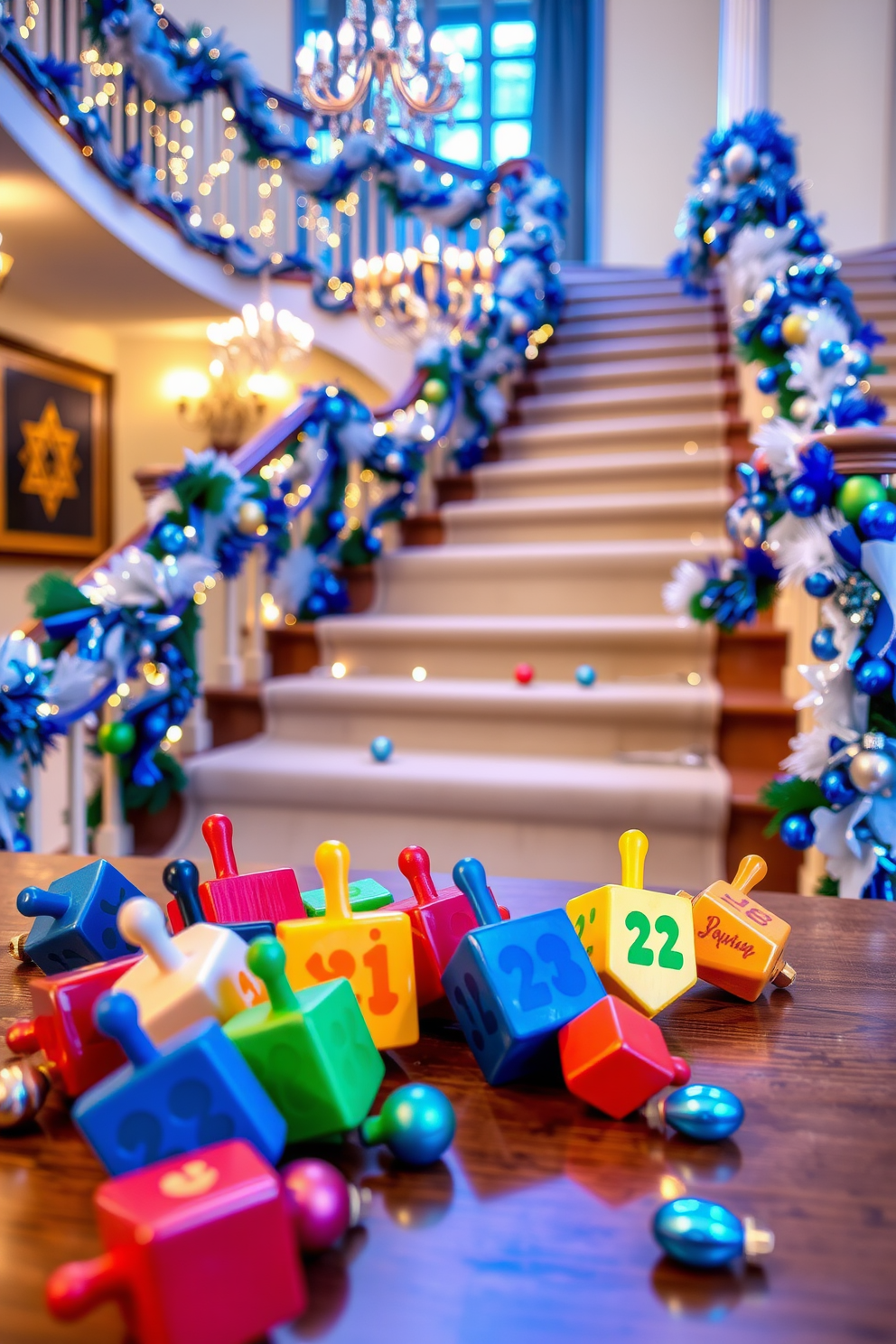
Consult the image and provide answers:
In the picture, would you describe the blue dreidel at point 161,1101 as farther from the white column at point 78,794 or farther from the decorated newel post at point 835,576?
the white column at point 78,794

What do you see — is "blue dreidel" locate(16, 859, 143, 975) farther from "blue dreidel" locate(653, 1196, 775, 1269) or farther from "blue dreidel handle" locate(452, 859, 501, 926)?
"blue dreidel" locate(653, 1196, 775, 1269)

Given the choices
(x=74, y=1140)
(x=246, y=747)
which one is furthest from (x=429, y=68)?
(x=74, y=1140)

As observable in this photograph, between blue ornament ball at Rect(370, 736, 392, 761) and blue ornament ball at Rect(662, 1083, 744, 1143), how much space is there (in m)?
1.76

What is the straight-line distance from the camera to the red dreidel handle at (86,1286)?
0.29 metres

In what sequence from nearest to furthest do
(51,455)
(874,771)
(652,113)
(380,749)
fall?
(874,771), (380,749), (51,455), (652,113)

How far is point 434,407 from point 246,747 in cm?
148

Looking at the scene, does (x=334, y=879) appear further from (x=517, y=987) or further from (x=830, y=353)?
(x=830, y=353)

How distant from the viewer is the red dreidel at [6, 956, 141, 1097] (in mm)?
442

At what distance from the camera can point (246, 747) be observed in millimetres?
2369

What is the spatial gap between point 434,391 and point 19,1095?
3.06m

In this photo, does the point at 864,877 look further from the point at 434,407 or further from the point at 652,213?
the point at 652,213

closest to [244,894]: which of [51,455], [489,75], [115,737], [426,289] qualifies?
[115,737]

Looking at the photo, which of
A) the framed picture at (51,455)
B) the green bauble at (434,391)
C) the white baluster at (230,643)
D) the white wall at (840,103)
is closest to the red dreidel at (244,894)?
the white baluster at (230,643)

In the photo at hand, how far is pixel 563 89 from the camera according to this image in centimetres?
690
